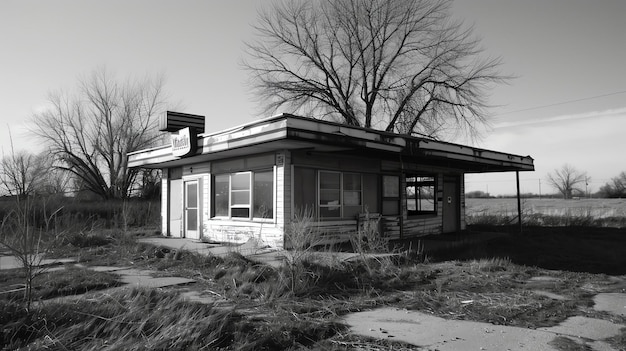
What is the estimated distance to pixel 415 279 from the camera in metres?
8.28

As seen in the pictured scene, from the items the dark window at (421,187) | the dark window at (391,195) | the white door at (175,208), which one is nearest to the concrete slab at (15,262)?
the white door at (175,208)

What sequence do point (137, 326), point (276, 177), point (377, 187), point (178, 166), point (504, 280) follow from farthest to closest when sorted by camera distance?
point (178, 166) → point (377, 187) → point (276, 177) → point (504, 280) → point (137, 326)

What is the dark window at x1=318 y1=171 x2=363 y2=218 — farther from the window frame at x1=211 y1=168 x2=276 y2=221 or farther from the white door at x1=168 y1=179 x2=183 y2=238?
the white door at x1=168 y1=179 x2=183 y2=238

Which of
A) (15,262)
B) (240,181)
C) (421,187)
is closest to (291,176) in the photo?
(240,181)

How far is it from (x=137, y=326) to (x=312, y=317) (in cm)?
220

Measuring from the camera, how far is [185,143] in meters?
12.6

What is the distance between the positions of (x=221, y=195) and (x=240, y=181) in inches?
46.9

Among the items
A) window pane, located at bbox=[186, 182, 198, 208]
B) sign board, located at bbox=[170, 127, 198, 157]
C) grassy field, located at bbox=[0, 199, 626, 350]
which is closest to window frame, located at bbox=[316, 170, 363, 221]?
grassy field, located at bbox=[0, 199, 626, 350]

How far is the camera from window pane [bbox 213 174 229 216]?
13586 mm

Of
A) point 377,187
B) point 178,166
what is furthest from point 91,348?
point 178,166

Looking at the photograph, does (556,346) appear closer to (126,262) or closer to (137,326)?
(137,326)

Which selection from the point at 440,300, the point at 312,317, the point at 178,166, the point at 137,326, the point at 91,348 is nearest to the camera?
the point at 91,348

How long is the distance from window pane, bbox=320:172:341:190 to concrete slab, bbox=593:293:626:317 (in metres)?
7.07

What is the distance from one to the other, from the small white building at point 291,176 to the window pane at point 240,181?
0.03 meters
